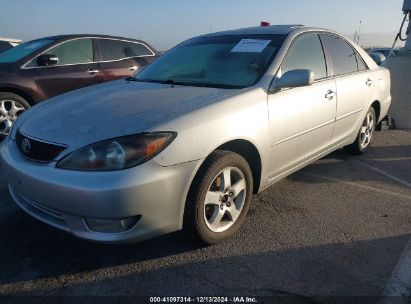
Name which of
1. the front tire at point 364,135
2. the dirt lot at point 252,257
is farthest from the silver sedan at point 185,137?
the front tire at point 364,135

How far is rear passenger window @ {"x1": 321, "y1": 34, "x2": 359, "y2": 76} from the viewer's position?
164 inches

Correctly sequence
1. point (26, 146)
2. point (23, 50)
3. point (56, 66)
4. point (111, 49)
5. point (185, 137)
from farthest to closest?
point (111, 49)
point (23, 50)
point (56, 66)
point (26, 146)
point (185, 137)

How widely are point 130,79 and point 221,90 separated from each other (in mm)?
1246

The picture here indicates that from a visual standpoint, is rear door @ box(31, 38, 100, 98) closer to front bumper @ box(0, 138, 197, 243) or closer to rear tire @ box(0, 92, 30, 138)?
rear tire @ box(0, 92, 30, 138)

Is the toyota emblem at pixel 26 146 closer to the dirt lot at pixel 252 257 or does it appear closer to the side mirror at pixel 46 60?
the dirt lot at pixel 252 257

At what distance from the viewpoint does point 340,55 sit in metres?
4.35

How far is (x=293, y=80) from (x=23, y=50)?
15.2 ft

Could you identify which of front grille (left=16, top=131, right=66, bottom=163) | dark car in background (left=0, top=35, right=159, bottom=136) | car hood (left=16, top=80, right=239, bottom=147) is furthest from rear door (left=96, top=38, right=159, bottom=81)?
front grille (left=16, top=131, right=66, bottom=163)

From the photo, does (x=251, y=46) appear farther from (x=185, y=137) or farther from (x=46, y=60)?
(x=46, y=60)

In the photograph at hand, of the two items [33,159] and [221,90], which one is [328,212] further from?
[33,159]

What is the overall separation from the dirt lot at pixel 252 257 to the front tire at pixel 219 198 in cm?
14

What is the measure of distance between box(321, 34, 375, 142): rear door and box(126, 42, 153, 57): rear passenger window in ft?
12.5

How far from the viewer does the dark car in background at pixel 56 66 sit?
5.50 m

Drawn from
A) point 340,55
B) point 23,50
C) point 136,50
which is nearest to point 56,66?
point 23,50
